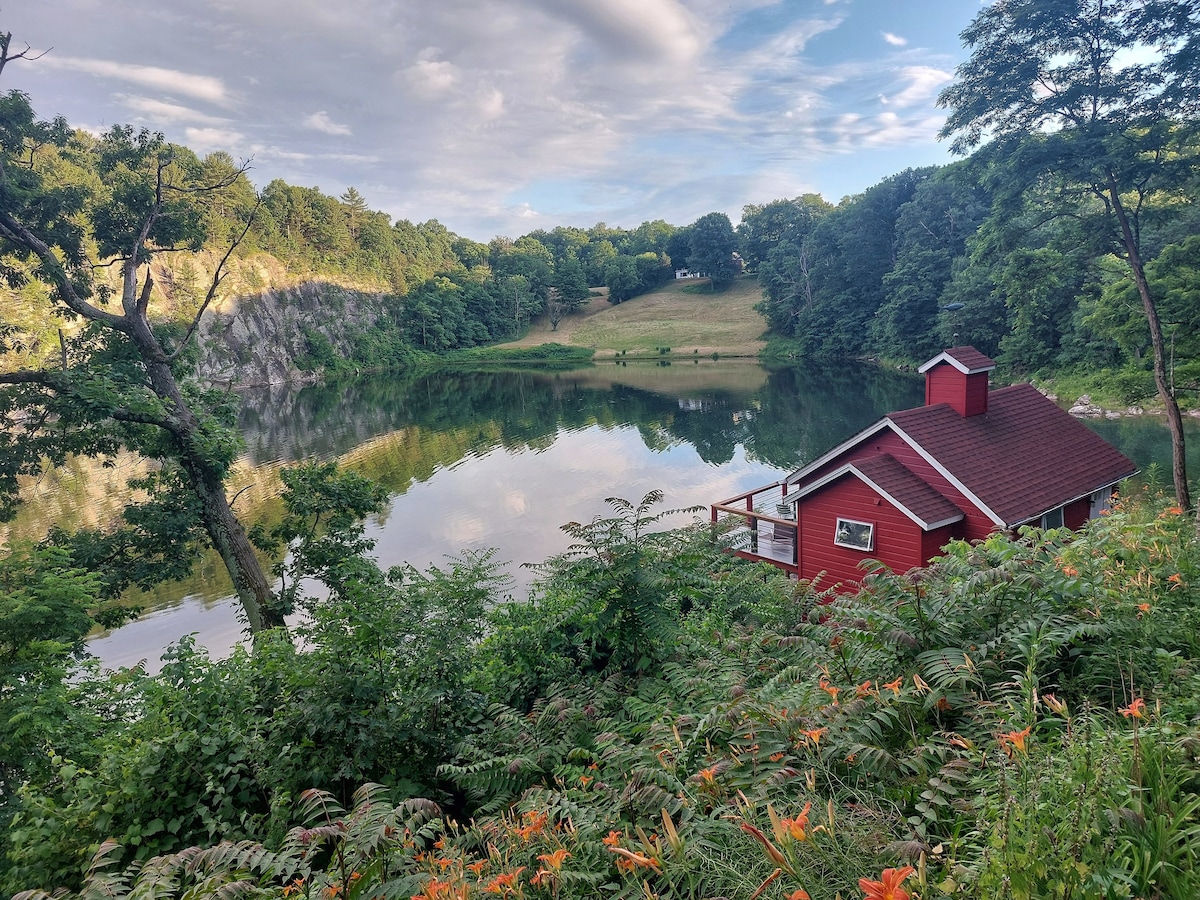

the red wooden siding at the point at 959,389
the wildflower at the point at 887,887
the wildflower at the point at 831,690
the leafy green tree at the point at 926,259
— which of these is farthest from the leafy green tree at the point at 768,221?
the wildflower at the point at 887,887

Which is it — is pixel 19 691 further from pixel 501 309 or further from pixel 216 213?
pixel 501 309

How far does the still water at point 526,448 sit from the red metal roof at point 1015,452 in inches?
408

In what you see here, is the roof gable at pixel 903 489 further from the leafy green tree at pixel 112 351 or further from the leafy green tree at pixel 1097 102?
the leafy green tree at pixel 112 351

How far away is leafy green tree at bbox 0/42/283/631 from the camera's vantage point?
472 inches

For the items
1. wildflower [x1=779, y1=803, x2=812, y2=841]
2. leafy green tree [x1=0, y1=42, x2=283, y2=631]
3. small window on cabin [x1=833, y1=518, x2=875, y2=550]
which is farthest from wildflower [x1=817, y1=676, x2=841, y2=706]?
leafy green tree [x1=0, y1=42, x2=283, y2=631]

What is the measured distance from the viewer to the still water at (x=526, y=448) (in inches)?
808

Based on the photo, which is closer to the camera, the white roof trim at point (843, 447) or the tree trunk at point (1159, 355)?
the tree trunk at point (1159, 355)

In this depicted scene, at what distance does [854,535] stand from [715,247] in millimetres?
96321

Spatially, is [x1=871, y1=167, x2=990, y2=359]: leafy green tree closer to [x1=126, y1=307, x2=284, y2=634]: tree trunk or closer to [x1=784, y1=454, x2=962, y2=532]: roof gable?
[x1=784, y1=454, x2=962, y2=532]: roof gable

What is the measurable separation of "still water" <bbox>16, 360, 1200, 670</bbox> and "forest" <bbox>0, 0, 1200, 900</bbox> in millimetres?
2572

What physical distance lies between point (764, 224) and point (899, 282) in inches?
1606

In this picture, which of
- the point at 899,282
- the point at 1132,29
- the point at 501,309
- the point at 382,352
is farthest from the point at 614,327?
the point at 1132,29

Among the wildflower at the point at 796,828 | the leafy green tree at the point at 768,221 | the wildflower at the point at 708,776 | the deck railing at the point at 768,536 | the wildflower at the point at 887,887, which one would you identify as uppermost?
the leafy green tree at the point at 768,221

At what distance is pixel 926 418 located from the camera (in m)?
15.5
